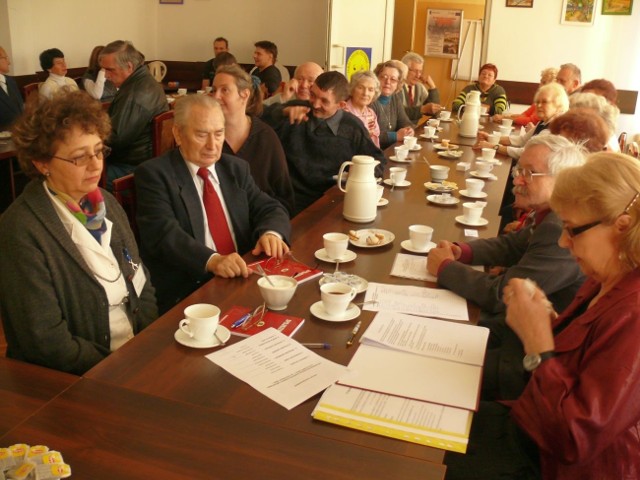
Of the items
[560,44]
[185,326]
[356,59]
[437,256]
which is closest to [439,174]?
[437,256]

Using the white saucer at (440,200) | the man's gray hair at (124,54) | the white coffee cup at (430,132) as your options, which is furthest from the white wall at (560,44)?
the white saucer at (440,200)

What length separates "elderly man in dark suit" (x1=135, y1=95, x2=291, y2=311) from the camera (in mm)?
2166

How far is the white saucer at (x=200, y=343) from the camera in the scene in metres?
1.49

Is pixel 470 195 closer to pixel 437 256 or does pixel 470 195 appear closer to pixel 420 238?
pixel 420 238

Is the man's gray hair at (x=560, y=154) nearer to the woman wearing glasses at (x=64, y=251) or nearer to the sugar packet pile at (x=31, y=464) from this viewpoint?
the woman wearing glasses at (x=64, y=251)

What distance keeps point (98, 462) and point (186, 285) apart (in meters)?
1.25

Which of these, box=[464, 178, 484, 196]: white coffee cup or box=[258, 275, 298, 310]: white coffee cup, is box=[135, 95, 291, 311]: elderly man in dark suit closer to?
box=[258, 275, 298, 310]: white coffee cup

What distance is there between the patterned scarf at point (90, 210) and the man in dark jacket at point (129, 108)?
2.22 m

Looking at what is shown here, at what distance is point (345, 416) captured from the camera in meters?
1.24

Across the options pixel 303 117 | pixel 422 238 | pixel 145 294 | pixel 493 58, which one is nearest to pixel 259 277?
pixel 145 294

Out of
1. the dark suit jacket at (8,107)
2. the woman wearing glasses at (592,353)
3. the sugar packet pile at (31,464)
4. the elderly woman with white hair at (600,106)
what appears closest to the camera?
the sugar packet pile at (31,464)

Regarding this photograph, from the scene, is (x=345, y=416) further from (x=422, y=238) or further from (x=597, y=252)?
(x=422, y=238)

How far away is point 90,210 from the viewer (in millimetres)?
1777

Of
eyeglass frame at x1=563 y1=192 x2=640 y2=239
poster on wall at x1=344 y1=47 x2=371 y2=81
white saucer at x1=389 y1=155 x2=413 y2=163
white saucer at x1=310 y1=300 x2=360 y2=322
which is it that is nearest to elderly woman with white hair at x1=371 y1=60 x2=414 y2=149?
white saucer at x1=389 y1=155 x2=413 y2=163
